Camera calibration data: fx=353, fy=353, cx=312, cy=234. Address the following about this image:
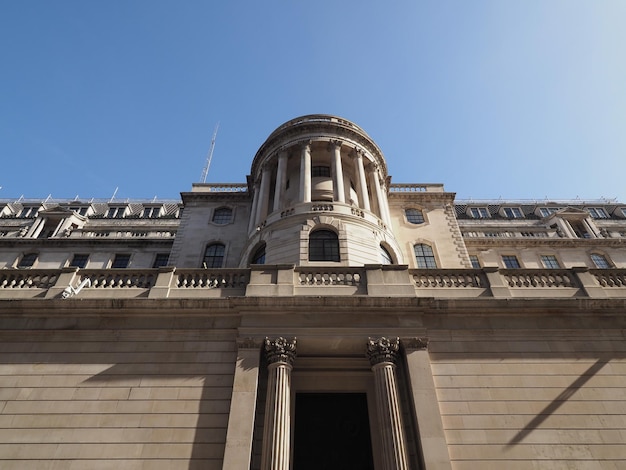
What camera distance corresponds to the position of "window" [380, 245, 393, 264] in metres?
20.9

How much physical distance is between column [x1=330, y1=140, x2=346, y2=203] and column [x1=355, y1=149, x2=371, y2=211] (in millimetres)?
1203

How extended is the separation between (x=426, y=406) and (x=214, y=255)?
18314 mm

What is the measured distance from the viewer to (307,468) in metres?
11.5

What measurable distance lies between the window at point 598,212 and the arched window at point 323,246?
41110 mm

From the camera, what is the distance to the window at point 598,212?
43.8 metres

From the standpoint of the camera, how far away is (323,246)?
65.0 feet

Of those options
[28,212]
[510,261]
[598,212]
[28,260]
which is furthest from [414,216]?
[28,212]

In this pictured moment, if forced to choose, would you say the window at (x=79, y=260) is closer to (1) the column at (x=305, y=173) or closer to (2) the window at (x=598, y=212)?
(1) the column at (x=305, y=173)

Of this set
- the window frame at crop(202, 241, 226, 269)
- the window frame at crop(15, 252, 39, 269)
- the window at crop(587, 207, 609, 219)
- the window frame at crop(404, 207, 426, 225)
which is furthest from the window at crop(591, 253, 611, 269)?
the window frame at crop(15, 252, 39, 269)

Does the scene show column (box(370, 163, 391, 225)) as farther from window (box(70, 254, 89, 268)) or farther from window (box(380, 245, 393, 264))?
window (box(70, 254, 89, 268))

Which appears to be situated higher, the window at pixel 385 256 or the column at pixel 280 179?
the column at pixel 280 179

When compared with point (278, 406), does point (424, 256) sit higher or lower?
higher

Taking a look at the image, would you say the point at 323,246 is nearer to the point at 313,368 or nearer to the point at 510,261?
the point at 313,368

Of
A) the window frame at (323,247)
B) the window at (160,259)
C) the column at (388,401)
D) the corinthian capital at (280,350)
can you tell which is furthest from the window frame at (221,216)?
the column at (388,401)
